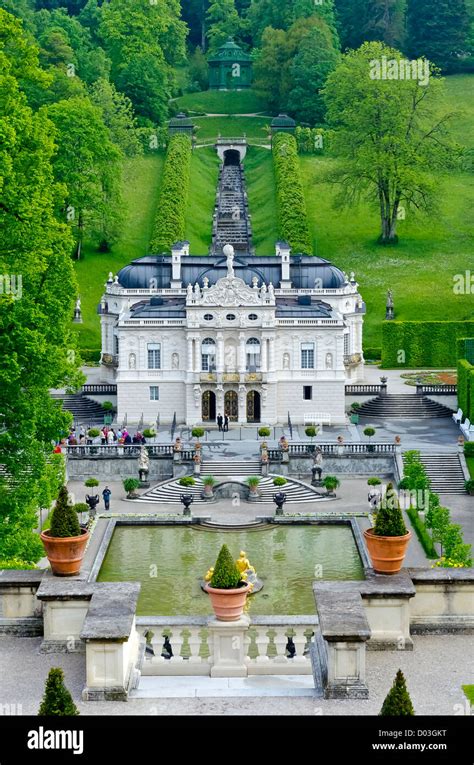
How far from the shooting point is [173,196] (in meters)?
126

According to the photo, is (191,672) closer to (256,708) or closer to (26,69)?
(256,708)

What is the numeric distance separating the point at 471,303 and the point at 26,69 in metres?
67.6

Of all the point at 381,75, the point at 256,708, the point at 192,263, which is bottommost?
the point at 256,708

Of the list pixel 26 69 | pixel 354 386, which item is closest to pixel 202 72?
pixel 354 386

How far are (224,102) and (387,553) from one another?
144148 mm

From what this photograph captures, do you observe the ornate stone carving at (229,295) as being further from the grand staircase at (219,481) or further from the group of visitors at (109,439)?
the grand staircase at (219,481)

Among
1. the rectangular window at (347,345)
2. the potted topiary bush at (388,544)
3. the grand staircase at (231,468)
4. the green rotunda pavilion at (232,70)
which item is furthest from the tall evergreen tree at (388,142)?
the potted topiary bush at (388,544)

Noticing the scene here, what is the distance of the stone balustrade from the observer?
25.9m

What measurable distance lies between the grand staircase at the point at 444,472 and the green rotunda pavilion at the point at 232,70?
104893 mm

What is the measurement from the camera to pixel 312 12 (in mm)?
162250

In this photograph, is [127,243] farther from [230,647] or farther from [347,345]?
[230,647]

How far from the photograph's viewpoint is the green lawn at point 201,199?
124000 mm

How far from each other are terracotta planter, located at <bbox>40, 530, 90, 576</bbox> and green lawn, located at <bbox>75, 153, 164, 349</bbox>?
76.7 m

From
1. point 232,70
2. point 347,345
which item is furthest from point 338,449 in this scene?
point 232,70
